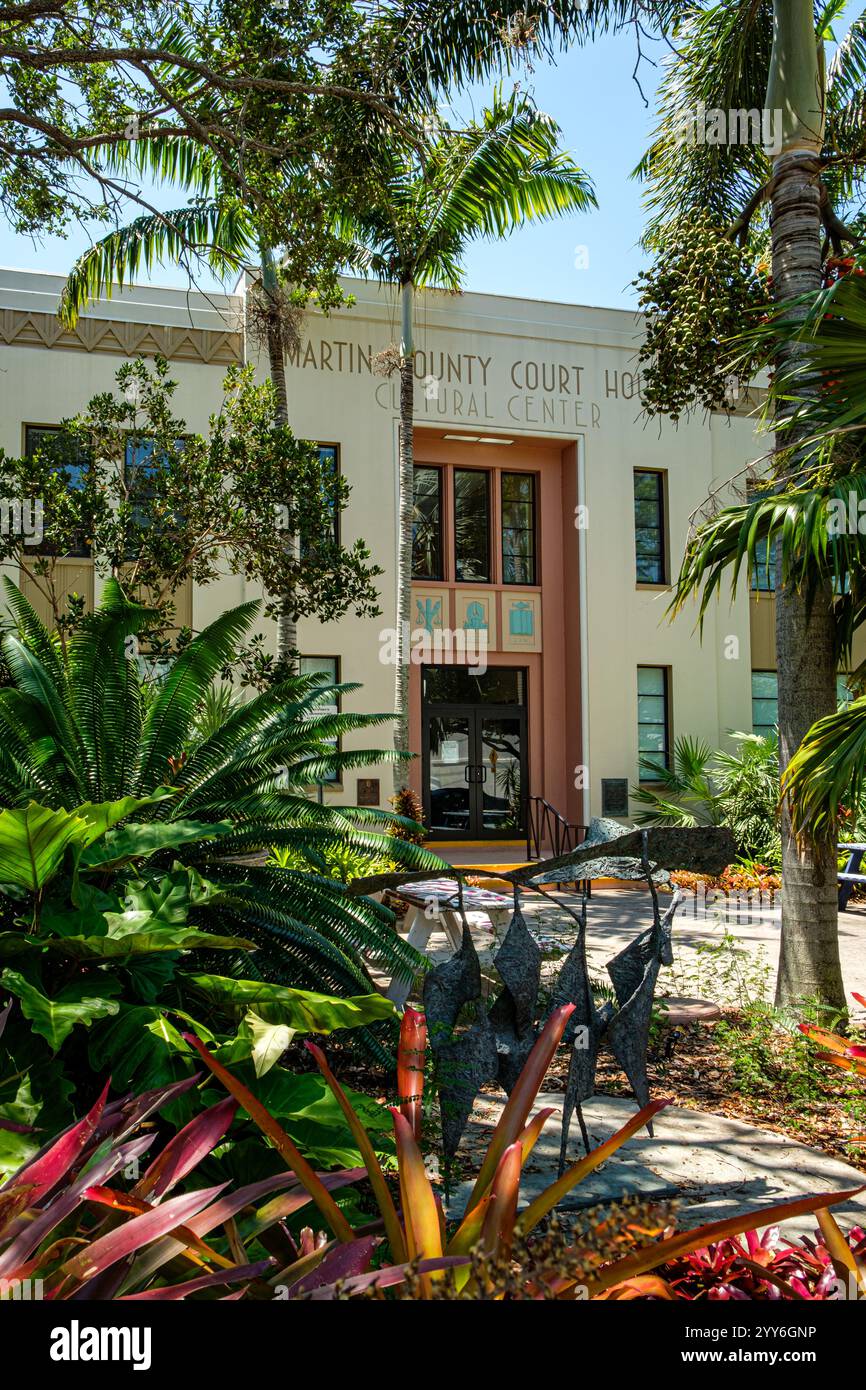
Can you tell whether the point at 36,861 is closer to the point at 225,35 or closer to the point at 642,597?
the point at 225,35

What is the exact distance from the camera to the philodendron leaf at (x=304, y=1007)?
2.56m

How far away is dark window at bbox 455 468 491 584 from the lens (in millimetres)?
18328

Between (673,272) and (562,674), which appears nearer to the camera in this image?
(673,272)

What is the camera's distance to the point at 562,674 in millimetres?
18641

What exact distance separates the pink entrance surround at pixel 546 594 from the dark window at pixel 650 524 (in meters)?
1.34

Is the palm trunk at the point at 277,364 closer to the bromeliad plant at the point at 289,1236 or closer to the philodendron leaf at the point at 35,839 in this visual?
the philodendron leaf at the point at 35,839

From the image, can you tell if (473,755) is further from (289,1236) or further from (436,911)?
(289,1236)

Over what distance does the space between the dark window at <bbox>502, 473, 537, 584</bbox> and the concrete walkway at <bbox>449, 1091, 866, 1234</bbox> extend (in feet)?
48.0

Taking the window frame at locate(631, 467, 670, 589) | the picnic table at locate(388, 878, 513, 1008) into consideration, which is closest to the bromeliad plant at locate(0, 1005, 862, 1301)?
the picnic table at locate(388, 878, 513, 1008)

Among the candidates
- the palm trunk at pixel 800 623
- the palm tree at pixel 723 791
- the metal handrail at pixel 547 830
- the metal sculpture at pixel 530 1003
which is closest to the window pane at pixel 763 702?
the palm tree at pixel 723 791

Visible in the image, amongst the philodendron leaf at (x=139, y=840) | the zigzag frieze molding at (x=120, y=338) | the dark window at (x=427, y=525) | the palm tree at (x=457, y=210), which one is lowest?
the philodendron leaf at (x=139, y=840)

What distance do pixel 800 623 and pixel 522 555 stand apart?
13037 millimetres

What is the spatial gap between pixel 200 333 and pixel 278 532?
8387mm
